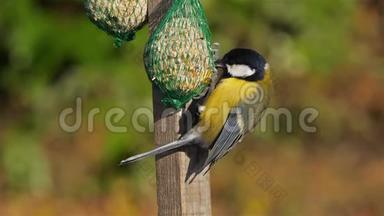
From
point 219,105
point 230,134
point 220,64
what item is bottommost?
point 230,134

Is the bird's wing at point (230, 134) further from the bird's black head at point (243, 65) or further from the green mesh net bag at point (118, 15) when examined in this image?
the green mesh net bag at point (118, 15)

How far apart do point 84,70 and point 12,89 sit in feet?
2.40

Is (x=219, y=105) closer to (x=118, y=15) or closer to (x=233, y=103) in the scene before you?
(x=233, y=103)

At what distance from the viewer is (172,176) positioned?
2.98m

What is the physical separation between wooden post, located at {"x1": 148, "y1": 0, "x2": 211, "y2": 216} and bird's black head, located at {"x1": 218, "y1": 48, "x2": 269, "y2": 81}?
0.36 metres

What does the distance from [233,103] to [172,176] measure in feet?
1.75

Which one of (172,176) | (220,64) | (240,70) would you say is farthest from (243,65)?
(172,176)

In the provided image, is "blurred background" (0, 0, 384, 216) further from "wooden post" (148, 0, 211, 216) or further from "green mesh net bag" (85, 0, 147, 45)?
"wooden post" (148, 0, 211, 216)

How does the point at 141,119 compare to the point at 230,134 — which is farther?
the point at 141,119

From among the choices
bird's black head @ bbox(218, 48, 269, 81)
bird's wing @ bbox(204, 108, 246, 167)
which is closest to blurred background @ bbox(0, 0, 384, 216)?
bird's black head @ bbox(218, 48, 269, 81)

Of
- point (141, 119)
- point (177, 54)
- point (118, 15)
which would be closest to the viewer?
point (177, 54)

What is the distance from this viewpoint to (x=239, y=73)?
11.2 ft

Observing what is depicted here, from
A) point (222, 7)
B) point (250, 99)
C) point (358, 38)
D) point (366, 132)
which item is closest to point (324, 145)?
point (366, 132)

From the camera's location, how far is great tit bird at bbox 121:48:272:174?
3266mm
